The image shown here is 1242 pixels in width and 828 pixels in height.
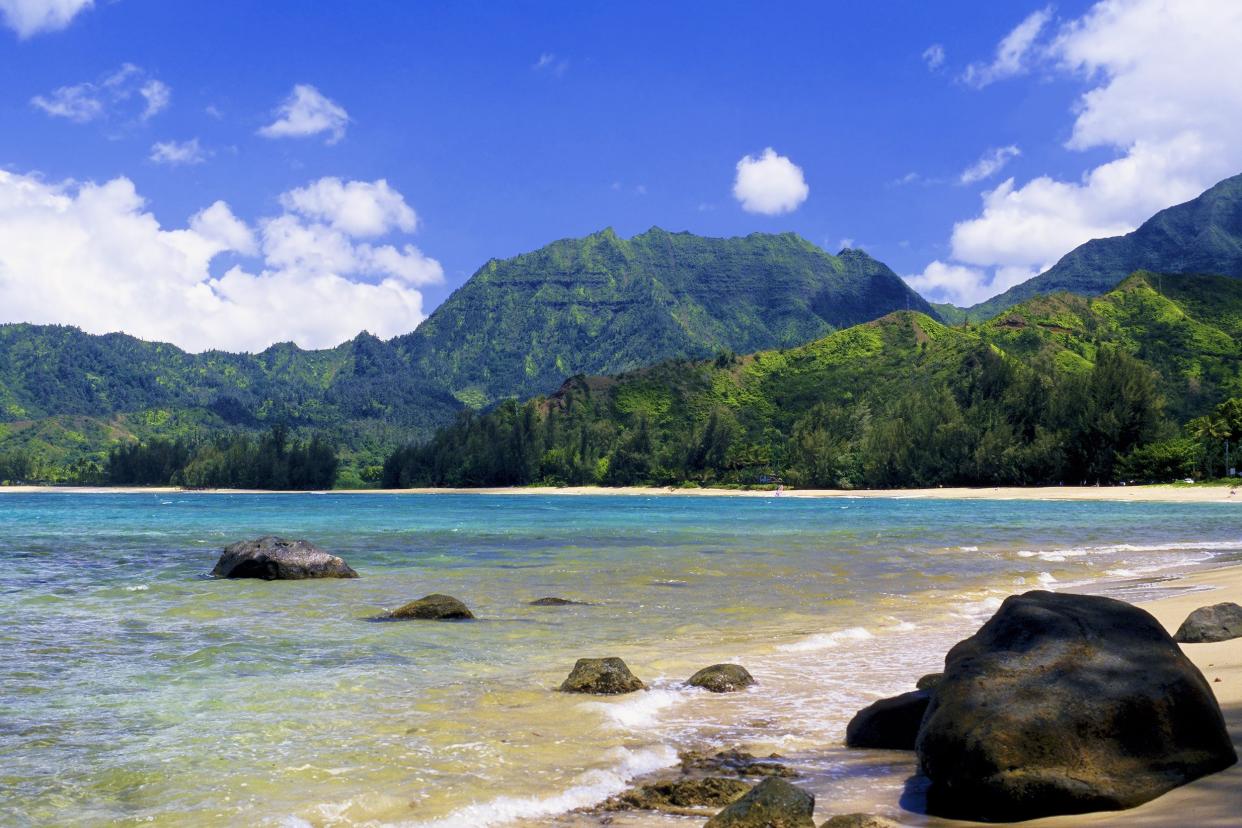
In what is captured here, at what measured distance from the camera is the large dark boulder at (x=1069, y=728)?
22.5ft

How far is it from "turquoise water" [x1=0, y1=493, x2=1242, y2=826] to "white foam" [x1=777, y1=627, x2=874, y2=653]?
0.07 m

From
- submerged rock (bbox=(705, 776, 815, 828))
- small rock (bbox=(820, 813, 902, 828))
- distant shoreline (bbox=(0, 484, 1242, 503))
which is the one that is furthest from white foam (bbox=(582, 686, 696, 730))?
distant shoreline (bbox=(0, 484, 1242, 503))

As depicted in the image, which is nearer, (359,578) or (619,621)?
(619,621)

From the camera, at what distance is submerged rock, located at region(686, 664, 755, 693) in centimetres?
1213

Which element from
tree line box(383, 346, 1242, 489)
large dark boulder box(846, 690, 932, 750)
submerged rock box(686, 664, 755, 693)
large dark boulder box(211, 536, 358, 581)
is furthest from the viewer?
tree line box(383, 346, 1242, 489)

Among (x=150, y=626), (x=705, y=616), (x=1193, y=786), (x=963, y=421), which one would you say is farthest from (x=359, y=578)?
(x=963, y=421)

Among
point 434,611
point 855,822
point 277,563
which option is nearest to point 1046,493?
point 277,563

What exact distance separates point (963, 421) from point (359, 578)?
141 meters

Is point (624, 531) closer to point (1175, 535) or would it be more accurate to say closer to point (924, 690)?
point (1175, 535)

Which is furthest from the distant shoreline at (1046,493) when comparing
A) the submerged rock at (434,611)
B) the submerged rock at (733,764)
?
the submerged rock at (733,764)

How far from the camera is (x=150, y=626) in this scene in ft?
57.8

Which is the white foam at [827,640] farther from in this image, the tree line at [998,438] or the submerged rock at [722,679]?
the tree line at [998,438]

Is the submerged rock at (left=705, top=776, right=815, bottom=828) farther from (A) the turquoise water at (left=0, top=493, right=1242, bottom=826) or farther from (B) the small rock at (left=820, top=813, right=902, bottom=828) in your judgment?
(A) the turquoise water at (left=0, top=493, right=1242, bottom=826)

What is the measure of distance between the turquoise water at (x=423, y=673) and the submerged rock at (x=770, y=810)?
1646mm
